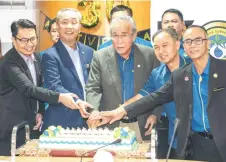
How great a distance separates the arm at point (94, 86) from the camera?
13.8ft

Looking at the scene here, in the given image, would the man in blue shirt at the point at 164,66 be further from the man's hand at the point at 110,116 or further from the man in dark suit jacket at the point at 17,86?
the man in dark suit jacket at the point at 17,86

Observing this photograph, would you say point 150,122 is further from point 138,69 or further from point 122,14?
point 122,14

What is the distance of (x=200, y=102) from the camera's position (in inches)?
147

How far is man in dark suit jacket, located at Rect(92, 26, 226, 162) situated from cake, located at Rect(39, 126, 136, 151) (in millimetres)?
483

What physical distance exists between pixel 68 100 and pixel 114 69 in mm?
530

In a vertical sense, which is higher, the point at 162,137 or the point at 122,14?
the point at 122,14

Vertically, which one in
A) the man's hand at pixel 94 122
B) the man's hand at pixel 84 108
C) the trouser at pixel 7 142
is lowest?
the trouser at pixel 7 142

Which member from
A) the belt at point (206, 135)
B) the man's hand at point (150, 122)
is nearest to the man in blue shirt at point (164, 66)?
the man's hand at point (150, 122)

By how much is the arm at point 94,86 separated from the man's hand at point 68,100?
155 millimetres

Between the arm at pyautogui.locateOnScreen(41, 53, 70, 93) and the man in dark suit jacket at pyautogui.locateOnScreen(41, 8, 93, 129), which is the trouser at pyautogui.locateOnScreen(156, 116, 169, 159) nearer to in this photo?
the man in dark suit jacket at pyautogui.locateOnScreen(41, 8, 93, 129)

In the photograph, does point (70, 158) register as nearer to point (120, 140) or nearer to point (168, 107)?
point (120, 140)

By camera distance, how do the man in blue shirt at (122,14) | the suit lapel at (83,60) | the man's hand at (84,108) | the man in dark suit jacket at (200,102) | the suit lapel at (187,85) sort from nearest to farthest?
the man in dark suit jacket at (200,102)
the suit lapel at (187,85)
the man's hand at (84,108)
the suit lapel at (83,60)
the man in blue shirt at (122,14)

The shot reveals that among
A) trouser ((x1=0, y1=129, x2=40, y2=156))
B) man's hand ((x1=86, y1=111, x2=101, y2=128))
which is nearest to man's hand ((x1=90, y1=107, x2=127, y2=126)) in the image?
man's hand ((x1=86, y1=111, x2=101, y2=128))

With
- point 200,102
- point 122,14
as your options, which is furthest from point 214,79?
point 122,14
